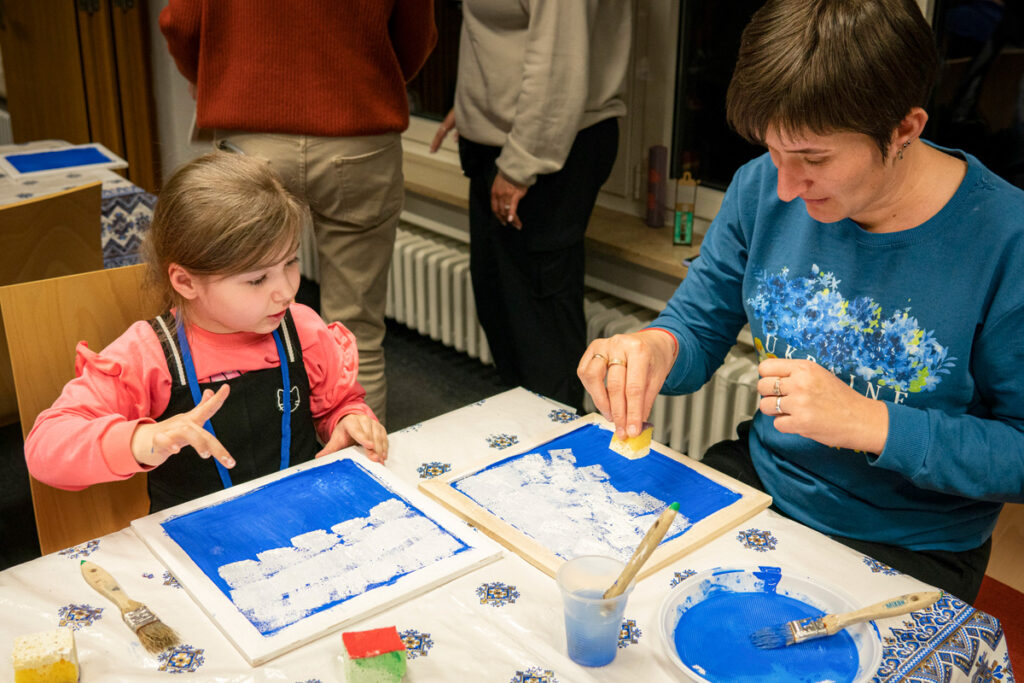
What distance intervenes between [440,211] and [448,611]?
92.9 inches

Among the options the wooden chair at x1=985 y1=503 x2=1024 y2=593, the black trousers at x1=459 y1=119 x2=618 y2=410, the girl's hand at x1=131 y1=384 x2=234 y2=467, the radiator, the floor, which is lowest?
the floor

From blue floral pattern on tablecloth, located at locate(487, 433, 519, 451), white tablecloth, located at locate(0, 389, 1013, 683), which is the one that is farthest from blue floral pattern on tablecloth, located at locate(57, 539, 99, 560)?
blue floral pattern on tablecloth, located at locate(487, 433, 519, 451)

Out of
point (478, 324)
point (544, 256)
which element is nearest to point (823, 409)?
point (544, 256)

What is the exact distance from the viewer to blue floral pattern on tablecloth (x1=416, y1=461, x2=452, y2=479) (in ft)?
4.07

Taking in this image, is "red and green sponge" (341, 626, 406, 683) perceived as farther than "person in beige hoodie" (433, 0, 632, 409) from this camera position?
No

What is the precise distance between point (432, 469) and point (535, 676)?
40 centimetres

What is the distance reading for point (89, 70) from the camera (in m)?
3.99

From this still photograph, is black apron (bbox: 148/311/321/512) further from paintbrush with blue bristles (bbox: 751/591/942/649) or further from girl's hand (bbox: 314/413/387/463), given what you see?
paintbrush with blue bristles (bbox: 751/591/942/649)

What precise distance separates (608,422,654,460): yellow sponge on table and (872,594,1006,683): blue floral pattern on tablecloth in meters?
0.37

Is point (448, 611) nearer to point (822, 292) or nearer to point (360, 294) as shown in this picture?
point (822, 292)

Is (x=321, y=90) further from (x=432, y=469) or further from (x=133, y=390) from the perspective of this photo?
(x=432, y=469)

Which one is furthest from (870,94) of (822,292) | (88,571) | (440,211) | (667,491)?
(440,211)

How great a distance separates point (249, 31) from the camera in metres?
2.04

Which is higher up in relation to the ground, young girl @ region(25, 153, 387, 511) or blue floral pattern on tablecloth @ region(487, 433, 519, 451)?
young girl @ region(25, 153, 387, 511)
